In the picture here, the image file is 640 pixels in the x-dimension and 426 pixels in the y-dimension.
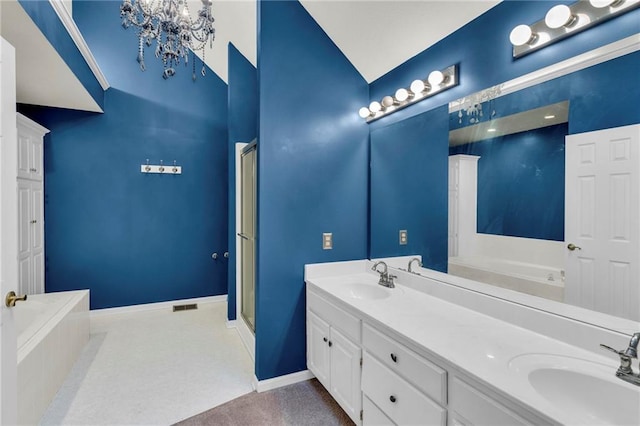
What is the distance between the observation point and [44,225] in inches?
133

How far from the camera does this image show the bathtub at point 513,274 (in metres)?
1.36

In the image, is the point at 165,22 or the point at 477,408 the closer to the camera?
the point at 477,408

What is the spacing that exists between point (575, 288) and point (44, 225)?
470 cm

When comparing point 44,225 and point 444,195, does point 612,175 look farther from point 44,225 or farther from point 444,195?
point 44,225

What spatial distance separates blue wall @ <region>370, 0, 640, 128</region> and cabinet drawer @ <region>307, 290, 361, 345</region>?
58.5 inches

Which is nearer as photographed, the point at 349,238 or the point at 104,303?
the point at 349,238

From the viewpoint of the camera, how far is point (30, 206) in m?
3.03

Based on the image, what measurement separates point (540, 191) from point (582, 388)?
32.2 inches

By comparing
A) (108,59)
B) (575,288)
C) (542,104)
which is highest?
(108,59)

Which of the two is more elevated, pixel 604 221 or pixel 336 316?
pixel 604 221

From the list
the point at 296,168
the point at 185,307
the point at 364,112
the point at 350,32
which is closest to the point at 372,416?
the point at 296,168

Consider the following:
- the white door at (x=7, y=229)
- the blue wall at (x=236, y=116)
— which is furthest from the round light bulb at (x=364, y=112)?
the white door at (x=7, y=229)

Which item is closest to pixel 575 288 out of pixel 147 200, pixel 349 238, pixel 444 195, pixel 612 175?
pixel 612 175

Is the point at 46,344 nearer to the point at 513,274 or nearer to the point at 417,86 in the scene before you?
the point at 513,274
